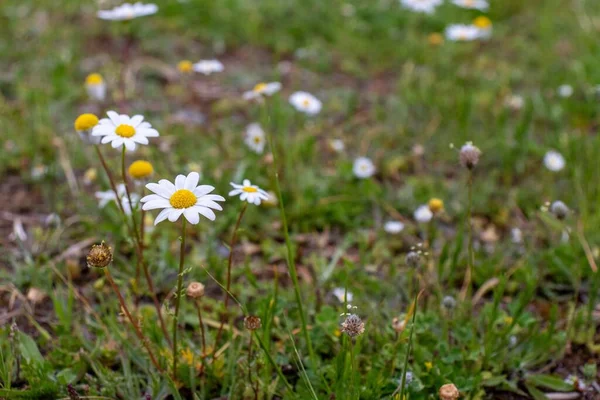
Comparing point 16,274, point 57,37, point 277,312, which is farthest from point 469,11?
point 16,274

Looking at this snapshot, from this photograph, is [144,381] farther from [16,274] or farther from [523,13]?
[523,13]

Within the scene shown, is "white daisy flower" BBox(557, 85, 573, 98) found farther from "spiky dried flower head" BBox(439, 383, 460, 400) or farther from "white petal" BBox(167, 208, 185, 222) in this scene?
"white petal" BBox(167, 208, 185, 222)

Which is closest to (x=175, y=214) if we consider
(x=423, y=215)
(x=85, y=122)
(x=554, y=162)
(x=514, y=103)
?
(x=85, y=122)

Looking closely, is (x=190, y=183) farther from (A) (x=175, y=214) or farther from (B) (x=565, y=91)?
(B) (x=565, y=91)

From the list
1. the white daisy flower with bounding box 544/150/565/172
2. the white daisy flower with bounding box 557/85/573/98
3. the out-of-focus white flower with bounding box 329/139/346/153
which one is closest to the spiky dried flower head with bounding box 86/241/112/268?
the out-of-focus white flower with bounding box 329/139/346/153

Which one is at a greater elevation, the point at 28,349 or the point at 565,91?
the point at 565,91

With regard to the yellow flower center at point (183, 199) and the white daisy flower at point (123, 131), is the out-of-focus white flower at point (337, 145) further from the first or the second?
the yellow flower center at point (183, 199)
